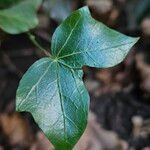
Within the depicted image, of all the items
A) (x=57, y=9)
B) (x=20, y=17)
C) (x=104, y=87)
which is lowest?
(x=104, y=87)

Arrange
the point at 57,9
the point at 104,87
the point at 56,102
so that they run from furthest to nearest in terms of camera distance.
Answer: the point at 104,87 < the point at 57,9 < the point at 56,102

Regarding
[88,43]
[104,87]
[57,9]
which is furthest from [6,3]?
[104,87]

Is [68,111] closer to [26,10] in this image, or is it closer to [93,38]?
[93,38]

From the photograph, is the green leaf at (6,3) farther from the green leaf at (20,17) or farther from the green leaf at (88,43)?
the green leaf at (88,43)

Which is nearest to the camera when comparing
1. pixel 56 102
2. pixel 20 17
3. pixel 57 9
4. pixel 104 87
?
pixel 56 102

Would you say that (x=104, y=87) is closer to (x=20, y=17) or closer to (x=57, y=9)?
(x=57, y=9)

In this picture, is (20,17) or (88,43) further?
(20,17)

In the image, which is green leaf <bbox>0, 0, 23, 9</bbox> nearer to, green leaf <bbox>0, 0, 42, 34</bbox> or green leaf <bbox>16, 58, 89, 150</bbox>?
green leaf <bbox>0, 0, 42, 34</bbox>
